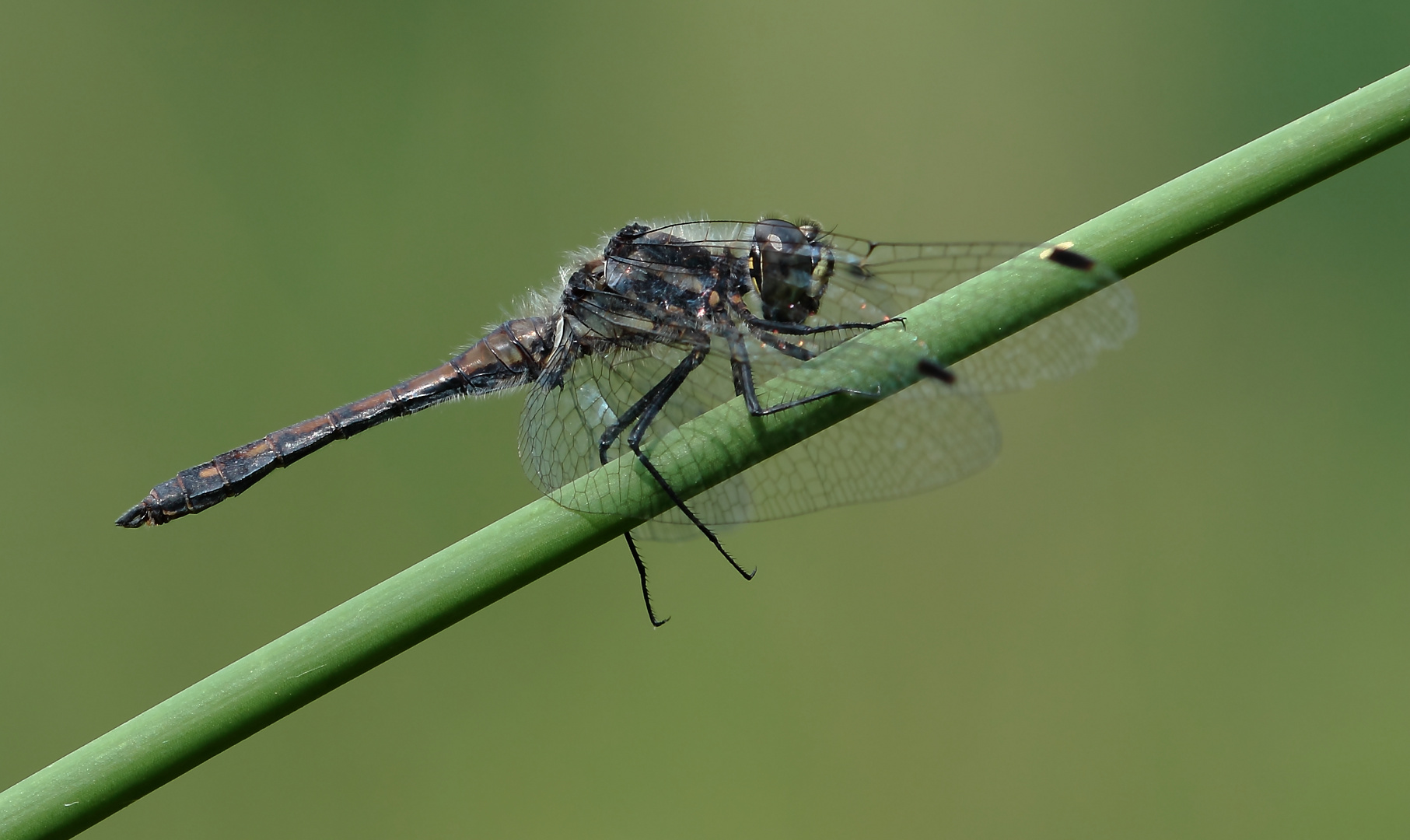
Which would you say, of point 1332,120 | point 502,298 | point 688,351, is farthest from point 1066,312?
point 502,298

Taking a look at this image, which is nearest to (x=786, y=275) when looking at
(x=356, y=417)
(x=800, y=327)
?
(x=800, y=327)

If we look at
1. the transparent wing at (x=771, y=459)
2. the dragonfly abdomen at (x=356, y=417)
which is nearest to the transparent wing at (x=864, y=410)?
the transparent wing at (x=771, y=459)

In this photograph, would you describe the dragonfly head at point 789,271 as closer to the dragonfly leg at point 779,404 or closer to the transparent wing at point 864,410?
the transparent wing at point 864,410

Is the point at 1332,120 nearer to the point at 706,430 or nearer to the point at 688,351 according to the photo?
the point at 706,430

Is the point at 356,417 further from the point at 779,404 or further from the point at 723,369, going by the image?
the point at 779,404

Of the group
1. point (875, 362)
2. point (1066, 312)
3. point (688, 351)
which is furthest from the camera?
point (688, 351)

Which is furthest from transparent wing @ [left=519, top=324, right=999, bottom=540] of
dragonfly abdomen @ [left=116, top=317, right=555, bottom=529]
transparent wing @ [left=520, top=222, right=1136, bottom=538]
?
dragonfly abdomen @ [left=116, top=317, right=555, bottom=529]

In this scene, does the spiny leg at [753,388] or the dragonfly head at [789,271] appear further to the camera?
the dragonfly head at [789,271]
